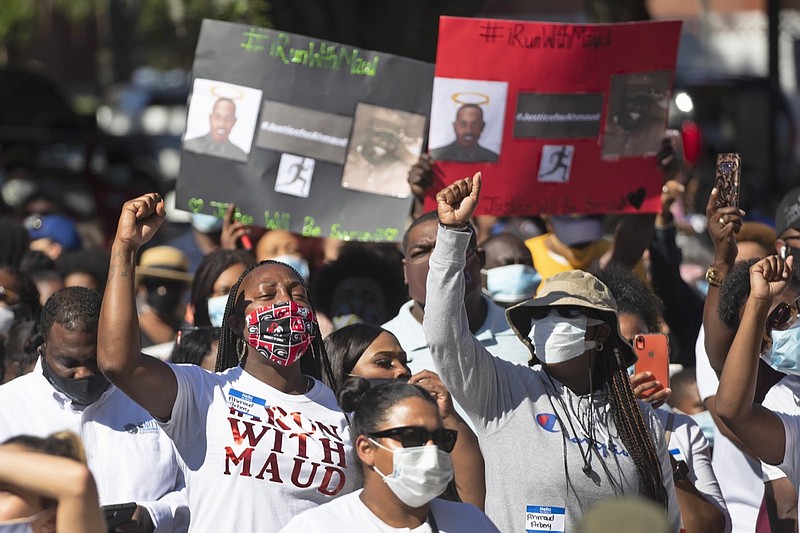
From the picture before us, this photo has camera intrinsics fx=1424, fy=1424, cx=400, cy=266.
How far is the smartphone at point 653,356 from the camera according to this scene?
5.18 m

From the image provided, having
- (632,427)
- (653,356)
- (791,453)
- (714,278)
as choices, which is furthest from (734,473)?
(632,427)

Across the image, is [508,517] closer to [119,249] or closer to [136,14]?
[119,249]

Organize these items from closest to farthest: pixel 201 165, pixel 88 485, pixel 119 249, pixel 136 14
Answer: pixel 88 485 → pixel 119 249 → pixel 201 165 → pixel 136 14

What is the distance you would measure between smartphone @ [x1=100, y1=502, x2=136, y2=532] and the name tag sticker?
1261mm

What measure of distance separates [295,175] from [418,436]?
9.91ft

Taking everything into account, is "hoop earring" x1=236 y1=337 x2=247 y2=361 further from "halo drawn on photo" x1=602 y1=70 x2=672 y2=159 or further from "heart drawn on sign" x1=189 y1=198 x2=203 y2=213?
"halo drawn on photo" x1=602 y1=70 x2=672 y2=159

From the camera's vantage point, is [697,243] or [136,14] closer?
[697,243]

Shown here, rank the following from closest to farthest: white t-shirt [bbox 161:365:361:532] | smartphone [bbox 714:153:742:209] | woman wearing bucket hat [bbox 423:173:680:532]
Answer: white t-shirt [bbox 161:365:361:532], woman wearing bucket hat [bbox 423:173:680:532], smartphone [bbox 714:153:742:209]

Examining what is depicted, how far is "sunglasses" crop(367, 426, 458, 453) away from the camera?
13.0ft

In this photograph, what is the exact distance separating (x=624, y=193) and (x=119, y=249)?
315 centimetres

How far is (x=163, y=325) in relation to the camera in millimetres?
7945

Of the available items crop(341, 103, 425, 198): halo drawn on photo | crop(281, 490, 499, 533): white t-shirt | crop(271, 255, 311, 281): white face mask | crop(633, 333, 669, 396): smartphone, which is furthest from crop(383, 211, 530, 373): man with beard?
crop(271, 255, 311, 281): white face mask

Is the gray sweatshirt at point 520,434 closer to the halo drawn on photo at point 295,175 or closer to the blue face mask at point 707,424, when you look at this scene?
the blue face mask at point 707,424

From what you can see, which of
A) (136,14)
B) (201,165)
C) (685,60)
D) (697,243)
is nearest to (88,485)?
(201,165)
